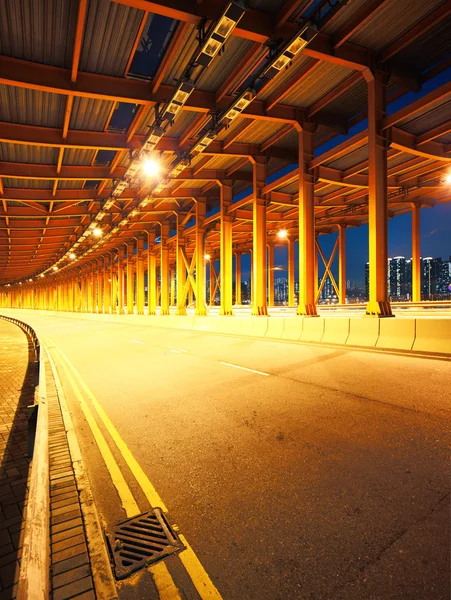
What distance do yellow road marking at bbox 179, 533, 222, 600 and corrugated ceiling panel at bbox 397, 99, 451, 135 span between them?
16.0m

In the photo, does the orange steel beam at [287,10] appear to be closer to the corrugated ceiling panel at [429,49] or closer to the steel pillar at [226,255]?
the corrugated ceiling panel at [429,49]

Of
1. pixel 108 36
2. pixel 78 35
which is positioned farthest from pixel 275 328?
pixel 78 35

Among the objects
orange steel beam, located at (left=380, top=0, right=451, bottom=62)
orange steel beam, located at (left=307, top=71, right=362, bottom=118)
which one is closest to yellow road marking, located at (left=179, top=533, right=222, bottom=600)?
orange steel beam, located at (left=380, top=0, right=451, bottom=62)

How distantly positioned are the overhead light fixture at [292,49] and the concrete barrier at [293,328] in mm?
8707

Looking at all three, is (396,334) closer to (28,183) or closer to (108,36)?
(108,36)

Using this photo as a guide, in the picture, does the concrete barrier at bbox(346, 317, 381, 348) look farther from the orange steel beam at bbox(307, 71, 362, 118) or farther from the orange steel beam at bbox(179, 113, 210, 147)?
the orange steel beam at bbox(179, 113, 210, 147)

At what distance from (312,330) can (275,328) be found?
7.06ft

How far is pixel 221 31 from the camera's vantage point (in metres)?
7.39

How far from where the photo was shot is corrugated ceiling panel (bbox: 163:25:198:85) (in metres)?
8.91

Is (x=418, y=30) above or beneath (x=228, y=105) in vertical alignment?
above

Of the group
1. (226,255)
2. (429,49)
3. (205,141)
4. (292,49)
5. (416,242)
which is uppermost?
(429,49)

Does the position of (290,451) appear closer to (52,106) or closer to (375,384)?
(375,384)

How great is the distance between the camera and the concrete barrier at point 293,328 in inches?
557

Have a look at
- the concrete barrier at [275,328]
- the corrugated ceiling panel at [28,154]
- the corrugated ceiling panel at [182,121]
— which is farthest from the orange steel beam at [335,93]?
the corrugated ceiling panel at [28,154]
